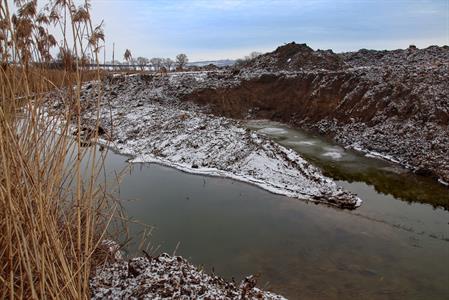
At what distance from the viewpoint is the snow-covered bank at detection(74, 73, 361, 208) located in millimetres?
7996

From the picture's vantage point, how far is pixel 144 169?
9180 mm

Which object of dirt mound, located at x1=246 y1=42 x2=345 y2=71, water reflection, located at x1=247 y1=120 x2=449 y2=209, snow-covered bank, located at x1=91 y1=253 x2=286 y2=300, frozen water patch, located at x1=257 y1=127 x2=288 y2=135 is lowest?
water reflection, located at x1=247 y1=120 x2=449 y2=209

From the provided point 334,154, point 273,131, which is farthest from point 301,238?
point 273,131

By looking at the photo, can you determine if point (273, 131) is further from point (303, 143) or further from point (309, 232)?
point (309, 232)

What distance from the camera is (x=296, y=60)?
20.8 metres

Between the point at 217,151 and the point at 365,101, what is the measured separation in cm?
602

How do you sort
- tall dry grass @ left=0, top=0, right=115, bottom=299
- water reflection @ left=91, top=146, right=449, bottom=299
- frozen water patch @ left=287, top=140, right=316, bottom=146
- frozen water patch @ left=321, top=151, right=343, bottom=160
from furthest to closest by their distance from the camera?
frozen water patch @ left=287, top=140, right=316, bottom=146 → frozen water patch @ left=321, top=151, right=343, bottom=160 → water reflection @ left=91, top=146, right=449, bottom=299 → tall dry grass @ left=0, top=0, right=115, bottom=299

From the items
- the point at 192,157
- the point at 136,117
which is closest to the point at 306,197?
the point at 192,157

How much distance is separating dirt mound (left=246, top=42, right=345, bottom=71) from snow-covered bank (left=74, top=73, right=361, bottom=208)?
8.66 m

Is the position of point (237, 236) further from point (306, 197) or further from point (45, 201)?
point (45, 201)

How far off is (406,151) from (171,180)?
6.05 metres

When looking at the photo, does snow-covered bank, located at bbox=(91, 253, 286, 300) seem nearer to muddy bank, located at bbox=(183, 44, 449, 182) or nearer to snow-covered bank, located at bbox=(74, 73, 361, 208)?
snow-covered bank, located at bbox=(74, 73, 361, 208)

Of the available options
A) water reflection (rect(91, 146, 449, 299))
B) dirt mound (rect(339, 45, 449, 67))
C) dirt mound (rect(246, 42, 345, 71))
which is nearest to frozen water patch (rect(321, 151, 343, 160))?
water reflection (rect(91, 146, 449, 299))

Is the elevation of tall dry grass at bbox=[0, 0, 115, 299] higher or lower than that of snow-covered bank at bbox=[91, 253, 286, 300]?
higher
